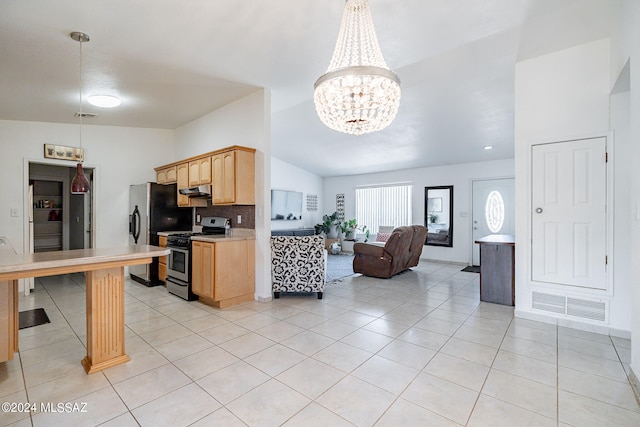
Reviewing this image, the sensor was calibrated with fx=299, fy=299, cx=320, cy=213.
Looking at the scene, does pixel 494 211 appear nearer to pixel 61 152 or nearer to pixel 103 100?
pixel 103 100

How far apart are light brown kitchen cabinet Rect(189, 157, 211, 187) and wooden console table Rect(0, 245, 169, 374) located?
2197mm

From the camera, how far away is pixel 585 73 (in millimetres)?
3027

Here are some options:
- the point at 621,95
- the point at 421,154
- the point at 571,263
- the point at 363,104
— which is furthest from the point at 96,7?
the point at 421,154

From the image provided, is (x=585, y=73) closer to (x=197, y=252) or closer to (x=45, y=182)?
(x=197, y=252)

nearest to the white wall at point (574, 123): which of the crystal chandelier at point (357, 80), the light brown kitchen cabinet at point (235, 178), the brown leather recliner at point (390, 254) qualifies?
the brown leather recliner at point (390, 254)

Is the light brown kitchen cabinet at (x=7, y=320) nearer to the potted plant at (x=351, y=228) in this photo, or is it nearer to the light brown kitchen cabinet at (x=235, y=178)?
the light brown kitchen cabinet at (x=235, y=178)

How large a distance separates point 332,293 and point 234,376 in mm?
2454

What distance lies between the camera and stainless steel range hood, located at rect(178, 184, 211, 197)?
4562 mm

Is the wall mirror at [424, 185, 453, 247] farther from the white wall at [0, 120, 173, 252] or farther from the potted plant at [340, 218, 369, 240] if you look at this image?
the white wall at [0, 120, 173, 252]

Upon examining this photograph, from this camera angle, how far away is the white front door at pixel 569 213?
2.99 metres

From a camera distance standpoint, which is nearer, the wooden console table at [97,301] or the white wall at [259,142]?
the wooden console table at [97,301]

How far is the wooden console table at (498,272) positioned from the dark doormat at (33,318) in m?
5.31

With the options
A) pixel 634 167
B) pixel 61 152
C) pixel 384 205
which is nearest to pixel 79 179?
pixel 61 152

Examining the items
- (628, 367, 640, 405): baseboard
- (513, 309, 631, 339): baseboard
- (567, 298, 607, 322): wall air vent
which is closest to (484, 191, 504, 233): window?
(513, 309, 631, 339): baseboard
